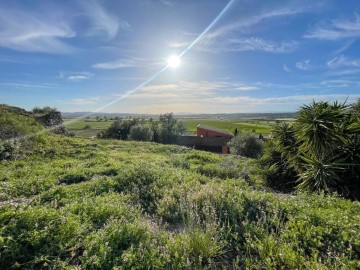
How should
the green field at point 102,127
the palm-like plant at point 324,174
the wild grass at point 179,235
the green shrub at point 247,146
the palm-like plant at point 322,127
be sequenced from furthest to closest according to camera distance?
the green field at point 102,127 < the green shrub at point 247,146 < the palm-like plant at point 322,127 < the palm-like plant at point 324,174 < the wild grass at point 179,235

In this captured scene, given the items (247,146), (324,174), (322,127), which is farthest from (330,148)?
(247,146)

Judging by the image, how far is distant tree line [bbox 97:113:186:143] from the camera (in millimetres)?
34638

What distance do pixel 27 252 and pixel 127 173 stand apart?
403cm

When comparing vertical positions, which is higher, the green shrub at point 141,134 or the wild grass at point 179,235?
the wild grass at point 179,235

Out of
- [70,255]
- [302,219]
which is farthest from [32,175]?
[302,219]

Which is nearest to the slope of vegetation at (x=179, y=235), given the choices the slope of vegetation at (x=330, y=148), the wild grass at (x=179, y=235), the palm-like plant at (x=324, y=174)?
the wild grass at (x=179, y=235)

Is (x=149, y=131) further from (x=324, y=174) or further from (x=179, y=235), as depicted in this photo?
(x=179, y=235)

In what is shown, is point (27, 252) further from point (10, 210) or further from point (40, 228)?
point (10, 210)

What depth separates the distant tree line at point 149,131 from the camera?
3464cm

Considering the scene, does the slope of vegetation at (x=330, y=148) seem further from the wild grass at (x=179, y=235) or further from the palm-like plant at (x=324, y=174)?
the wild grass at (x=179, y=235)

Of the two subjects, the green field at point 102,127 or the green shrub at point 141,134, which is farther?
the green field at point 102,127

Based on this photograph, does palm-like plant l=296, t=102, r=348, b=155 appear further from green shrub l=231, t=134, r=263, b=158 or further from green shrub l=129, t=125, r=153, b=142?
green shrub l=129, t=125, r=153, b=142

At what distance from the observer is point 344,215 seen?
13.4ft

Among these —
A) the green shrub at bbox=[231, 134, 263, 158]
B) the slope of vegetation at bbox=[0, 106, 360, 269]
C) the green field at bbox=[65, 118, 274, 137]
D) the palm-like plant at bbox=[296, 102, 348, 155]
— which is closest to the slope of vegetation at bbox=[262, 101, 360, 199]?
the palm-like plant at bbox=[296, 102, 348, 155]
